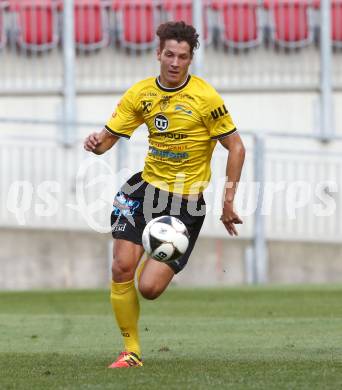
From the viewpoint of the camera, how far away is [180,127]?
8289 mm

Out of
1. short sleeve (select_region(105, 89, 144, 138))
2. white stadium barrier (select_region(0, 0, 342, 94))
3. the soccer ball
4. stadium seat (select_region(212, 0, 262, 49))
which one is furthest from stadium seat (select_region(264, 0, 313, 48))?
the soccer ball

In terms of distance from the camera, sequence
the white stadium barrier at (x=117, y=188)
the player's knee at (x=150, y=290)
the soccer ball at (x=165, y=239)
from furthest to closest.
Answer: the white stadium barrier at (x=117, y=188) < the player's knee at (x=150, y=290) < the soccer ball at (x=165, y=239)

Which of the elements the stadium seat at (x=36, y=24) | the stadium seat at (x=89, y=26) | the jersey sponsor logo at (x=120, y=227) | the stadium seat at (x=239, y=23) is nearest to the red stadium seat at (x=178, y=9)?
the stadium seat at (x=239, y=23)

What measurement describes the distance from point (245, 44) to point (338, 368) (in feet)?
38.1

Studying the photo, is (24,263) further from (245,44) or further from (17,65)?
(245,44)

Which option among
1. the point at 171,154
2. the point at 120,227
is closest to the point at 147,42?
the point at 171,154

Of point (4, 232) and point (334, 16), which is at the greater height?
point (334, 16)

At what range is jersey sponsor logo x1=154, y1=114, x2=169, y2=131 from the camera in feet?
27.2

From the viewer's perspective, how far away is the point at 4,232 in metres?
17.0

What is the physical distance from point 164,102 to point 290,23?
10763mm

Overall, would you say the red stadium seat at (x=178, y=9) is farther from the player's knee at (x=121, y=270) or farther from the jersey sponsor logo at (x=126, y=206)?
the player's knee at (x=121, y=270)

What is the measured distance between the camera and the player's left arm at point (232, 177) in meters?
8.12

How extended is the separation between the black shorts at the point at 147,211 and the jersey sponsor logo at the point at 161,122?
42 cm

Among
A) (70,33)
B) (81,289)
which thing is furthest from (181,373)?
(70,33)
